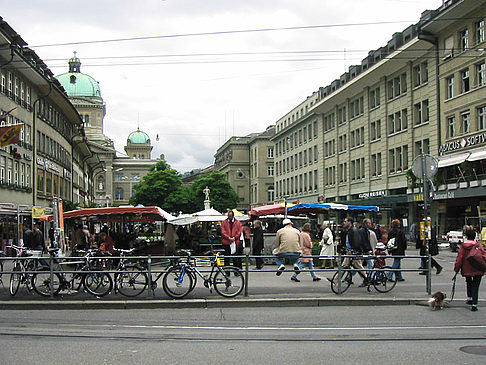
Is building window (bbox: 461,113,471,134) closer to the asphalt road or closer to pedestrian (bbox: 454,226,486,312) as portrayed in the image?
pedestrian (bbox: 454,226,486,312)

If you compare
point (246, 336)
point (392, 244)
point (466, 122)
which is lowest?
point (246, 336)

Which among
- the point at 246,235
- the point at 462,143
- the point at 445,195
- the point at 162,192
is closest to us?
the point at 246,235

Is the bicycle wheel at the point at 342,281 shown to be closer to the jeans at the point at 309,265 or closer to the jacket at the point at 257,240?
the jeans at the point at 309,265

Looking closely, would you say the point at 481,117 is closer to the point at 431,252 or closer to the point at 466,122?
the point at 466,122

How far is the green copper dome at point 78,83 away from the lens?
Result: 136250 millimetres

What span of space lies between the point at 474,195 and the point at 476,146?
122 inches

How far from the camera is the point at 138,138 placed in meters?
174

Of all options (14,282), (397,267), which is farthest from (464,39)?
(14,282)

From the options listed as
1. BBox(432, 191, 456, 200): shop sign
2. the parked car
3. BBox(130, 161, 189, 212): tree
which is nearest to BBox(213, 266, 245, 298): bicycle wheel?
the parked car

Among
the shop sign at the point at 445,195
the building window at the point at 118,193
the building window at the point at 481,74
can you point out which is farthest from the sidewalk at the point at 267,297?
the building window at the point at 118,193

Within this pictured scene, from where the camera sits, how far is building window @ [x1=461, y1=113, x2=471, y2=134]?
41812 mm

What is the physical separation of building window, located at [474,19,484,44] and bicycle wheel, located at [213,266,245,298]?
32.4m

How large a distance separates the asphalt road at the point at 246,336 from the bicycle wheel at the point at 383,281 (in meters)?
1.56

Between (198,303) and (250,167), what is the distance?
112853 millimetres
